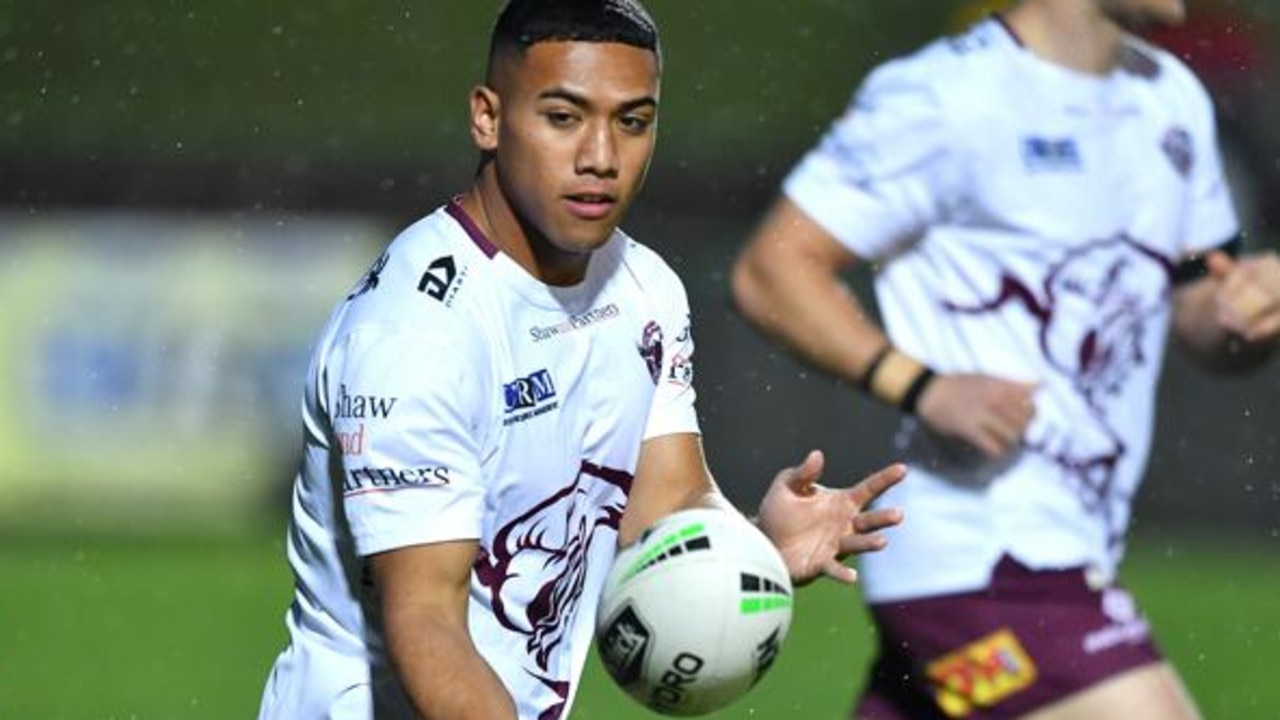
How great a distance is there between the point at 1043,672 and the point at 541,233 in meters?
1.84

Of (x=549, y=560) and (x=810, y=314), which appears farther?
(x=810, y=314)

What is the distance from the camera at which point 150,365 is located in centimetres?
1312

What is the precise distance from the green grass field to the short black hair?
4800 millimetres

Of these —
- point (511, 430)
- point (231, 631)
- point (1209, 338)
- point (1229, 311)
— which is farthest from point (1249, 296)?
point (231, 631)

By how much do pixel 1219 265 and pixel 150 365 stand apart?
7415 millimetres

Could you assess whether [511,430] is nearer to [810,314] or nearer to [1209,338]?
[810,314]

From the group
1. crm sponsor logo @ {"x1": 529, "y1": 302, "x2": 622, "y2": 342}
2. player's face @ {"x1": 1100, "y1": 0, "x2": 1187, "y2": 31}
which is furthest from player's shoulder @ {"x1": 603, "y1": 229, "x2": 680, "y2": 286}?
player's face @ {"x1": 1100, "y1": 0, "x2": 1187, "y2": 31}

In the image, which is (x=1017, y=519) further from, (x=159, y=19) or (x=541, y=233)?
(x=159, y=19)

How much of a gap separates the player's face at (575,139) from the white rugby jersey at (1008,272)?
5.30 ft

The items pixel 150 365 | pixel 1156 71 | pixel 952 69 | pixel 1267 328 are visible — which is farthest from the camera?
pixel 150 365

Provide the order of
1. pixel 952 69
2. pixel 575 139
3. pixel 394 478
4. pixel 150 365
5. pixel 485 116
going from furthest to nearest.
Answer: pixel 150 365, pixel 952 69, pixel 485 116, pixel 575 139, pixel 394 478

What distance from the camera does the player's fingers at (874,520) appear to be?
526cm

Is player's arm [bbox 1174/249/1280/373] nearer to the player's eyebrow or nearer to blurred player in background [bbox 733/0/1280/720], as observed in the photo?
blurred player in background [bbox 733/0/1280/720]

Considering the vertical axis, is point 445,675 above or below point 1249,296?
above
